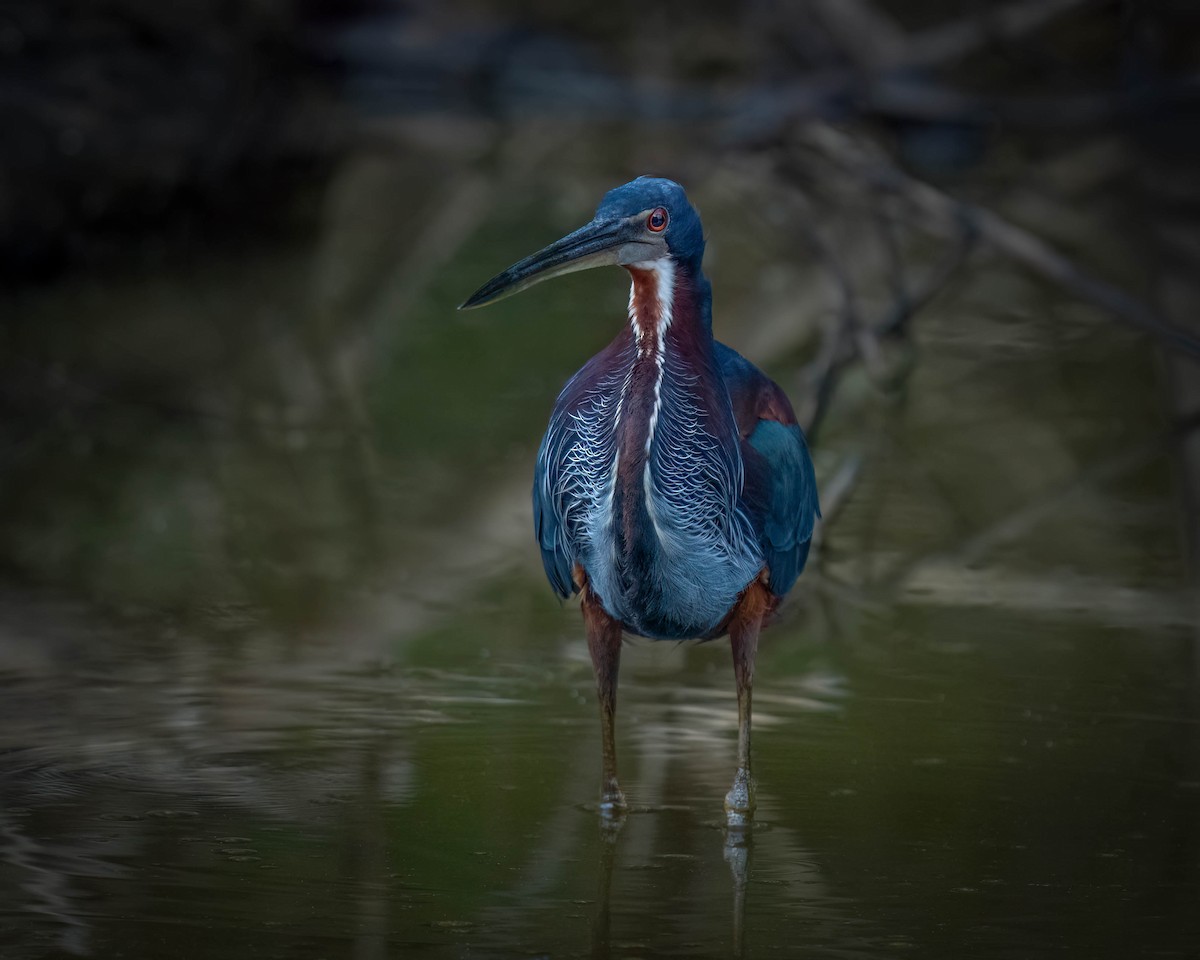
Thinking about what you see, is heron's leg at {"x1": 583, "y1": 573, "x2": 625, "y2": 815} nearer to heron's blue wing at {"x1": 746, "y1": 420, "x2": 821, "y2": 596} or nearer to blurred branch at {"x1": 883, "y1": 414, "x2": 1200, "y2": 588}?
heron's blue wing at {"x1": 746, "y1": 420, "x2": 821, "y2": 596}

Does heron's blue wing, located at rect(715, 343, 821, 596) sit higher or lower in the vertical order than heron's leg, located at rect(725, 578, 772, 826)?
higher

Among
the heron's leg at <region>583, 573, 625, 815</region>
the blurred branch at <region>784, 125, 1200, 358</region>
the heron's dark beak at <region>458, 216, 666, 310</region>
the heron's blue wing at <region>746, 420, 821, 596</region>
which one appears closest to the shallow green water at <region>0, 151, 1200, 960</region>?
the heron's leg at <region>583, 573, 625, 815</region>

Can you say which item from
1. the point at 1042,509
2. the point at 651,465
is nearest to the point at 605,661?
the point at 651,465

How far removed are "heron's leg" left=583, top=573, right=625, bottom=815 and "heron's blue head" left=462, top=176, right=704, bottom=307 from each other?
0.82 m

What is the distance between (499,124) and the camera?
20172mm

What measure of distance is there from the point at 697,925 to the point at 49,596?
10.5 feet

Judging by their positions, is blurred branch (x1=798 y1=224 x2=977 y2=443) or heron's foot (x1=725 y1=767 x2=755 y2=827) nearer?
heron's foot (x1=725 y1=767 x2=755 y2=827)

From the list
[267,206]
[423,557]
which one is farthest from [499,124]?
[423,557]

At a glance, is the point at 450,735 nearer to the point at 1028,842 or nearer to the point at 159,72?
the point at 1028,842

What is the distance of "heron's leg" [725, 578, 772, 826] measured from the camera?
4.72 metres

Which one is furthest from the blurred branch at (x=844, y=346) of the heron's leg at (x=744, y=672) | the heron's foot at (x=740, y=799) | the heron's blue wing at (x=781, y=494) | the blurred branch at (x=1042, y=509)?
the heron's foot at (x=740, y=799)

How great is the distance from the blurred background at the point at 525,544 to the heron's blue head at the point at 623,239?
1.31 metres

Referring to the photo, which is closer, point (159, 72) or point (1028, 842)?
point (1028, 842)

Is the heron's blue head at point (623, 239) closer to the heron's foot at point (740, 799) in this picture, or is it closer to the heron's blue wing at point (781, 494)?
the heron's blue wing at point (781, 494)
